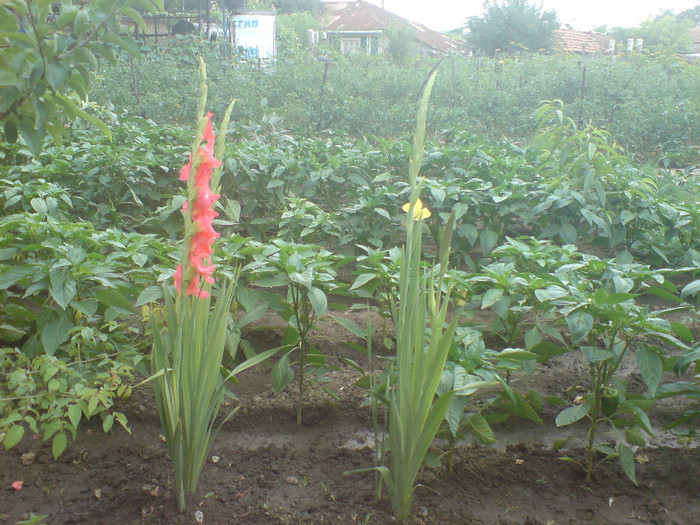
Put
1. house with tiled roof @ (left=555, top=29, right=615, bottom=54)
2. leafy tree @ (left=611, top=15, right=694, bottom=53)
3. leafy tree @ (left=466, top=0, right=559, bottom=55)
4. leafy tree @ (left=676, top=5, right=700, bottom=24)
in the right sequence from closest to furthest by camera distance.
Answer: leafy tree @ (left=611, top=15, right=694, bottom=53), leafy tree @ (left=466, top=0, right=559, bottom=55), house with tiled roof @ (left=555, top=29, right=615, bottom=54), leafy tree @ (left=676, top=5, right=700, bottom=24)

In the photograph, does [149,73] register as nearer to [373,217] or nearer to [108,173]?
[108,173]

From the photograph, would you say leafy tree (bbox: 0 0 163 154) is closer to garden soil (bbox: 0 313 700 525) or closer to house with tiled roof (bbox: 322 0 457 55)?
garden soil (bbox: 0 313 700 525)

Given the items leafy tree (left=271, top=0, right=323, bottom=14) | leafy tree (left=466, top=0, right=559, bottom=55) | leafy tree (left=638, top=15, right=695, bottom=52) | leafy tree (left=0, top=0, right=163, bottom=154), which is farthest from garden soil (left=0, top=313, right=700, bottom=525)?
leafy tree (left=271, top=0, right=323, bottom=14)

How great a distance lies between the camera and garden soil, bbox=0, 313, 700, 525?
1597mm

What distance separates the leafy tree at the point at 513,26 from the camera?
1616 cm

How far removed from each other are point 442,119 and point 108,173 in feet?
18.3

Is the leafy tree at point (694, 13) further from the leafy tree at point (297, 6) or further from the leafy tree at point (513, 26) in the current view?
the leafy tree at point (297, 6)

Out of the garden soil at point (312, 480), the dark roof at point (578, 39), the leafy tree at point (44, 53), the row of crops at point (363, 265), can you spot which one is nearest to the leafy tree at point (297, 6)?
the dark roof at point (578, 39)

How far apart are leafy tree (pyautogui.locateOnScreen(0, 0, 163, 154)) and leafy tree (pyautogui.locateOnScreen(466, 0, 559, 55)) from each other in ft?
51.8

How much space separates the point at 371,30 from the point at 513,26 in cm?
593

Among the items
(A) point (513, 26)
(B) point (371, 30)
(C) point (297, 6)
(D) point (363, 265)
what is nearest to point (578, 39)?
(A) point (513, 26)

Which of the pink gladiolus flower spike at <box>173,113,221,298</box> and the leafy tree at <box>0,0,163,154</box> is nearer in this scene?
the pink gladiolus flower spike at <box>173,113,221,298</box>

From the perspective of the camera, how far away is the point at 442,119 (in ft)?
27.2

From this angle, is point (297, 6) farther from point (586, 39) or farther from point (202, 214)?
point (202, 214)
